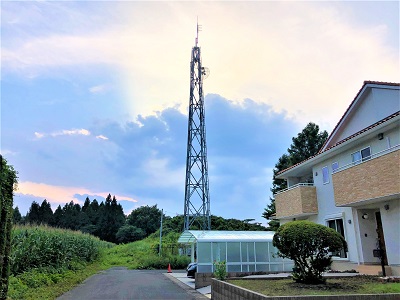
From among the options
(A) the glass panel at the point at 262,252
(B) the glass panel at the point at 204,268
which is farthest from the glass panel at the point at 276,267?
(B) the glass panel at the point at 204,268

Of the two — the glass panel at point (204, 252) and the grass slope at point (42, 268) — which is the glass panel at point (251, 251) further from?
the grass slope at point (42, 268)

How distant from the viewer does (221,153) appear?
2425cm

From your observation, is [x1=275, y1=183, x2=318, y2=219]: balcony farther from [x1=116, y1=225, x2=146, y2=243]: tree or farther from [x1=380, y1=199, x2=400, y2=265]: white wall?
[x1=116, y1=225, x2=146, y2=243]: tree

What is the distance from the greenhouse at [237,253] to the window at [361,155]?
20.3 feet

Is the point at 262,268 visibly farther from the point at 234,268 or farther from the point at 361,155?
the point at 361,155

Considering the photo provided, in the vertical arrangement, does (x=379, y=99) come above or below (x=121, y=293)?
above

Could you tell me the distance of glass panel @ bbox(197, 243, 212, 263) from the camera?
1700 centimetres

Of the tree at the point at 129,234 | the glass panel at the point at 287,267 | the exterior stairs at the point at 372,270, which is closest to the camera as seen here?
the exterior stairs at the point at 372,270

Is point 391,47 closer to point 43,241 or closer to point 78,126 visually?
point 78,126

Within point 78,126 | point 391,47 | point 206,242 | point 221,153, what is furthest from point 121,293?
point 391,47

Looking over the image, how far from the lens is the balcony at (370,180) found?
11.9 metres

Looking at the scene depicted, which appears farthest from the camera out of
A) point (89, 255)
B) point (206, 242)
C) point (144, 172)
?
point (89, 255)

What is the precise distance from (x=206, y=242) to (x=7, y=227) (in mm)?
10373

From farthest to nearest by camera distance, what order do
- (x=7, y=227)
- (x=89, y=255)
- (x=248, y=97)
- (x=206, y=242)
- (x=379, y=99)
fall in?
1. (x=89, y=255)
2. (x=248, y=97)
3. (x=206, y=242)
4. (x=379, y=99)
5. (x=7, y=227)
